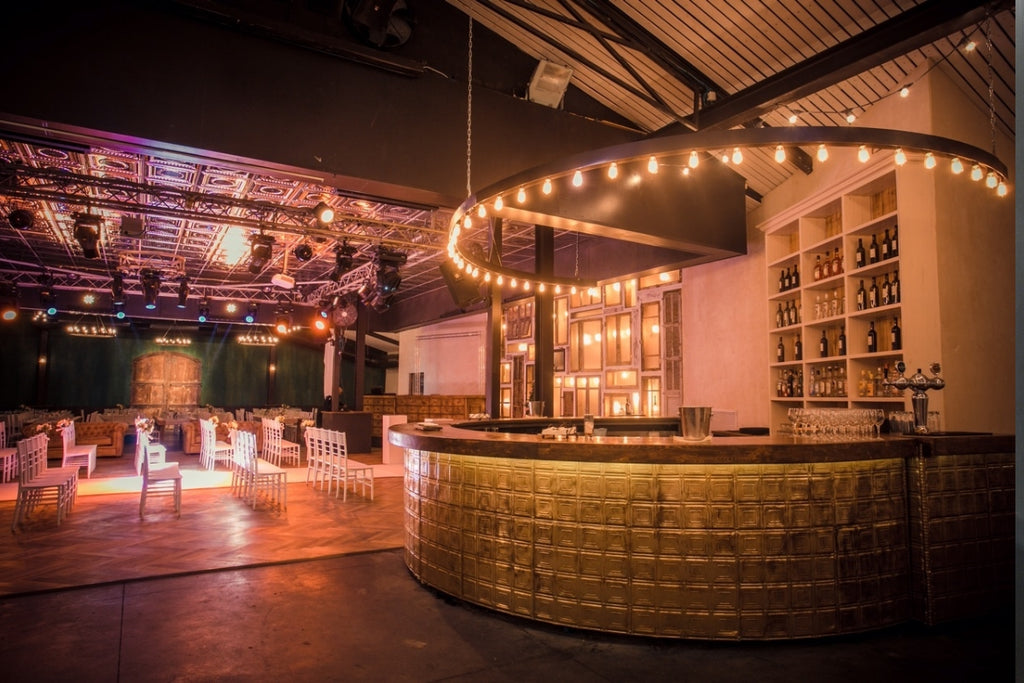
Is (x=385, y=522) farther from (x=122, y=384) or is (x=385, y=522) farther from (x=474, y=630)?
(x=122, y=384)

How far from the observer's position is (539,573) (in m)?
3.45

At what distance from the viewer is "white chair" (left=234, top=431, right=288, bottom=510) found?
23.5ft

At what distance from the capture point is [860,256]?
5.52m

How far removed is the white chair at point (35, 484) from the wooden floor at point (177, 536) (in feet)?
0.44

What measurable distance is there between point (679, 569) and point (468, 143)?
4.48 m

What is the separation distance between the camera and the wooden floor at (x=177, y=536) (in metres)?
4.59

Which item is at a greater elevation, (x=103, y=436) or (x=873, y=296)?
(x=873, y=296)

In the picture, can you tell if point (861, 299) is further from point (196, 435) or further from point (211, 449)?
point (196, 435)

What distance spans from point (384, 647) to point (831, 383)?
4.90 metres

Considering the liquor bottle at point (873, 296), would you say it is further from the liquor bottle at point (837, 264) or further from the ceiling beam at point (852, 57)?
the ceiling beam at point (852, 57)

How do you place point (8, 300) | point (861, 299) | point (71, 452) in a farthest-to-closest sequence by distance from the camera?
1. point (8, 300)
2. point (71, 452)
3. point (861, 299)

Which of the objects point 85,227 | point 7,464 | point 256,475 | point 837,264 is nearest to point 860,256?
point 837,264

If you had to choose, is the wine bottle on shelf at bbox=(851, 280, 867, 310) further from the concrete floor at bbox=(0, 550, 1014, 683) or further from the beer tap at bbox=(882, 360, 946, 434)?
the concrete floor at bbox=(0, 550, 1014, 683)

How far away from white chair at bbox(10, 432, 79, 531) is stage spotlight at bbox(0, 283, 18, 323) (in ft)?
27.7
